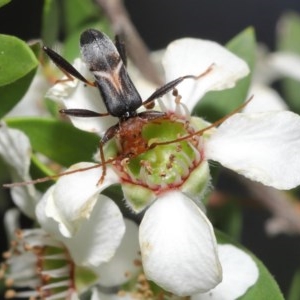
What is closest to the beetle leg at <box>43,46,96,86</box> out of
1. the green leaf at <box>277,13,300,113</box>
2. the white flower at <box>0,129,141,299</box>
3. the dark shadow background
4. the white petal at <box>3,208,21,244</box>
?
the white flower at <box>0,129,141,299</box>

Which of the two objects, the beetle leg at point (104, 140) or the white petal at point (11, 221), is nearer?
the beetle leg at point (104, 140)

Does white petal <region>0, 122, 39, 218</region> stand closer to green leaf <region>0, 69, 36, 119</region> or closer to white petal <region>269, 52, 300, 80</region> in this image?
green leaf <region>0, 69, 36, 119</region>

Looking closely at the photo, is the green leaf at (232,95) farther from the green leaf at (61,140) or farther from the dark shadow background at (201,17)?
the dark shadow background at (201,17)

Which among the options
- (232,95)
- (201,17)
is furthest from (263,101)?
(201,17)

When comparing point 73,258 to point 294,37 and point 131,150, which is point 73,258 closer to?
point 131,150

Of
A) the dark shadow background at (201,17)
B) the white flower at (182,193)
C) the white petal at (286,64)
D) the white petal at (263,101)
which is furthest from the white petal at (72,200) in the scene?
the dark shadow background at (201,17)

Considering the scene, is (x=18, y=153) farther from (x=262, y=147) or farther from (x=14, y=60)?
(x=262, y=147)

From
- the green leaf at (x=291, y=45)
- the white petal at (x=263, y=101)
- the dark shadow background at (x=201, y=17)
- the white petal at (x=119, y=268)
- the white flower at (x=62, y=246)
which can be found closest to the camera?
the white flower at (x=62, y=246)
